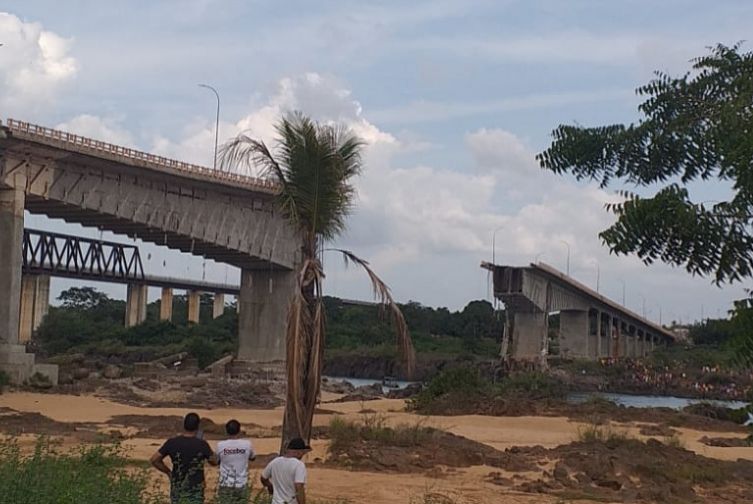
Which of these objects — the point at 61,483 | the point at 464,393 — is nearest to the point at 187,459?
the point at 61,483

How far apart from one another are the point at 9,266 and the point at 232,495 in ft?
115

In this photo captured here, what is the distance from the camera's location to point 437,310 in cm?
11938

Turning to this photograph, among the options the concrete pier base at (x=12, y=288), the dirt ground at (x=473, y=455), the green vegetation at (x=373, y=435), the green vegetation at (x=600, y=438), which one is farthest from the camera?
the concrete pier base at (x=12, y=288)

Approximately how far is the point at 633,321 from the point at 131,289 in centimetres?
4648

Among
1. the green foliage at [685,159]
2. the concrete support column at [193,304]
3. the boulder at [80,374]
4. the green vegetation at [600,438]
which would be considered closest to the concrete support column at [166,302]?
the concrete support column at [193,304]

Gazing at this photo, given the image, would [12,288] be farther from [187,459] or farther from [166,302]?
[166,302]

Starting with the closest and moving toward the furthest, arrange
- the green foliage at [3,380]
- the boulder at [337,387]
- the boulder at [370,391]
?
the green foliage at [3,380], the boulder at [370,391], the boulder at [337,387]

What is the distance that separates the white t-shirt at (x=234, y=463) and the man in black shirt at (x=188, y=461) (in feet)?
0.73

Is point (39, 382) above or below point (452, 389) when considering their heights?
below

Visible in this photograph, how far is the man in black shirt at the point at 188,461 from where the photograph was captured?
11289 mm

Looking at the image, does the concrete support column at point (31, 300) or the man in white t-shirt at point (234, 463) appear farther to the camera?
the concrete support column at point (31, 300)

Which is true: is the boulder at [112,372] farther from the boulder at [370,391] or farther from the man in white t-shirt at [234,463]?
the man in white t-shirt at [234,463]

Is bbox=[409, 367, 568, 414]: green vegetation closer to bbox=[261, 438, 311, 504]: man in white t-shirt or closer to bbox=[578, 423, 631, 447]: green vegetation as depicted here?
bbox=[578, 423, 631, 447]: green vegetation

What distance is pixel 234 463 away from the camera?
11969mm
